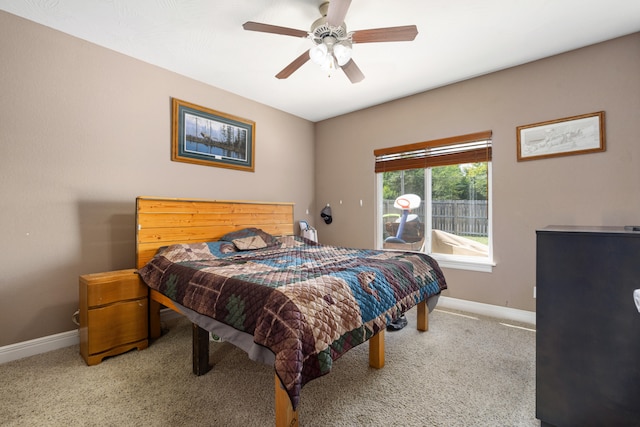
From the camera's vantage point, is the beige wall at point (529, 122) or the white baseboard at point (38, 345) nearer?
the white baseboard at point (38, 345)

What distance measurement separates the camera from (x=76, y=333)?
2.42 meters

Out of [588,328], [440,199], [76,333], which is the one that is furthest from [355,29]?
[76,333]

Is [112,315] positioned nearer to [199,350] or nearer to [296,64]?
[199,350]

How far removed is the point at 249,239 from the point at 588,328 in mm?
2698

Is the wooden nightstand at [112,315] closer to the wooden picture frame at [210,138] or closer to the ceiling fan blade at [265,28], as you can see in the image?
the wooden picture frame at [210,138]

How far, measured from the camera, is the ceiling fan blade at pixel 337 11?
170 centimetres

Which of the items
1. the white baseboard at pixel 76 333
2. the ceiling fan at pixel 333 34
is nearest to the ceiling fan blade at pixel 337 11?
the ceiling fan at pixel 333 34

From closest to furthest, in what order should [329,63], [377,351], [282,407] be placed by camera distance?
1. [282,407]
2. [377,351]
3. [329,63]

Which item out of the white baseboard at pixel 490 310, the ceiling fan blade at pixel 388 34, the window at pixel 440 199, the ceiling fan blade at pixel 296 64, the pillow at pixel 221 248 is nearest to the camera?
the ceiling fan blade at pixel 388 34

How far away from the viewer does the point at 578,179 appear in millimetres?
2592

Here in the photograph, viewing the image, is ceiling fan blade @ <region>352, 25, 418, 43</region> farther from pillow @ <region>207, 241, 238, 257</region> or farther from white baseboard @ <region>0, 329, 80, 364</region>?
white baseboard @ <region>0, 329, 80, 364</region>

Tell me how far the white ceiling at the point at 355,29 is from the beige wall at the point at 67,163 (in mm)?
233

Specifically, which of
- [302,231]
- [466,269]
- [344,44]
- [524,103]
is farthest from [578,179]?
[302,231]

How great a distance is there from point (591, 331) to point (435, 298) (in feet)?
4.47
